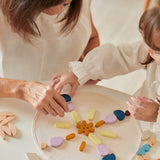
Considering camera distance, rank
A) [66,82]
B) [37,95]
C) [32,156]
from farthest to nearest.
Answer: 1. [66,82]
2. [37,95]
3. [32,156]

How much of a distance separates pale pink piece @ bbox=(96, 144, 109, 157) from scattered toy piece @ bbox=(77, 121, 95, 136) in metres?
0.06

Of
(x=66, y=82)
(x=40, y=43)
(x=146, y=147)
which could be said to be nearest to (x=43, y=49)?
(x=40, y=43)

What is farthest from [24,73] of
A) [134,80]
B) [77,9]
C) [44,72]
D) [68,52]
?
[134,80]

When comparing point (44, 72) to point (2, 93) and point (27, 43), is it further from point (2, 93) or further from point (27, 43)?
point (2, 93)

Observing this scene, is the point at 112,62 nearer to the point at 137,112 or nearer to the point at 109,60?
the point at 109,60

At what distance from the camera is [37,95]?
0.73 m

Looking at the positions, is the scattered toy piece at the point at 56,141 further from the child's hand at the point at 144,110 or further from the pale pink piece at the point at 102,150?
the child's hand at the point at 144,110

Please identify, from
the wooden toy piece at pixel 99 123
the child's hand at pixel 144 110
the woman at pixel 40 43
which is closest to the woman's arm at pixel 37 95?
the woman at pixel 40 43

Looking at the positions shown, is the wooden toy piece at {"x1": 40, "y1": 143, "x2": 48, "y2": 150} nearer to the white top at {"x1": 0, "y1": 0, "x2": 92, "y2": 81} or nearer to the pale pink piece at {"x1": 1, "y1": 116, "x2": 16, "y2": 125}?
the pale pink piece at {"x1": 1, "y1": 116, "x2": 16, "y2": 125}

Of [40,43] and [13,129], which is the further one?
[40,43]

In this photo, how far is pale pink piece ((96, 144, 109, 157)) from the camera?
64 cm

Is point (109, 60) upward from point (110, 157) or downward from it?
upward

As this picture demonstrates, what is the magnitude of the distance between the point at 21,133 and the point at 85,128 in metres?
0.18

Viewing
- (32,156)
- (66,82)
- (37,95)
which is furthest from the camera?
(66,82)
